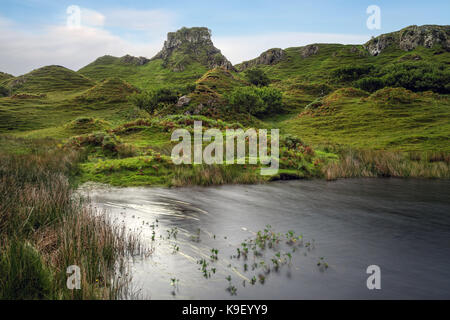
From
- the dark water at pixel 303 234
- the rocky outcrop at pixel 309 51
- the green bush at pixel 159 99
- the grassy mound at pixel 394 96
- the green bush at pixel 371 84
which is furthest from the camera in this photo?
the rocky outcrop at pixel 309 51

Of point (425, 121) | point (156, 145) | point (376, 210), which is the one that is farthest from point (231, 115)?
point (376, 210)

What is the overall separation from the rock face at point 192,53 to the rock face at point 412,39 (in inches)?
3167

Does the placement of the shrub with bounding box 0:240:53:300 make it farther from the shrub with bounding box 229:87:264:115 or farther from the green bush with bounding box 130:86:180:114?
the green bush with bounding box 130:86:180:114

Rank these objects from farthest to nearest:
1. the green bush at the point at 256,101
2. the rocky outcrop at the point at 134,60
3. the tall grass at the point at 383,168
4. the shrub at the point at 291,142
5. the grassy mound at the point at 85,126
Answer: the rocky outcrop at the point at 134,60
the green bush at the point at 256,101
the grassy mound at the point at 85,126
the shrub at the point at 291,142
the tall grass at the point at 383,168

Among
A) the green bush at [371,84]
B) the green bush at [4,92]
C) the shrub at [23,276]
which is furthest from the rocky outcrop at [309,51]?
the shrub at [23,276]

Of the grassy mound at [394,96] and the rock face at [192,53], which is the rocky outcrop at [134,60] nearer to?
the rock face at [192,53]

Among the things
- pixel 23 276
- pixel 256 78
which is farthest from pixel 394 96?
pixel 23 276

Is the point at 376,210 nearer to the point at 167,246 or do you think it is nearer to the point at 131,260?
the point at 167,246

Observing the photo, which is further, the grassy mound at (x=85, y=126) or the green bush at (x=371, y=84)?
the green bush at (x=371, y=84)

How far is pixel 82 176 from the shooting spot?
19.2 m

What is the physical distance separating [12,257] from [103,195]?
10.7 meters

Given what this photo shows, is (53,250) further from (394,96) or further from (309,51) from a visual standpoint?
(309,51)

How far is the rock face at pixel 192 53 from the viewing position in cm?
16012
